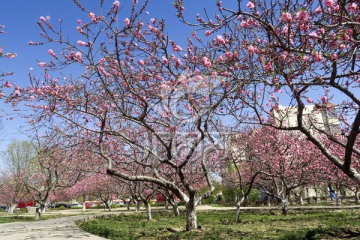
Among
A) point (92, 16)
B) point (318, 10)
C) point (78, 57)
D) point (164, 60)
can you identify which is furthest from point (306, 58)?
point (78, 57)

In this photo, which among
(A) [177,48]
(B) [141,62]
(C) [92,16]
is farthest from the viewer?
(B) [141,62]

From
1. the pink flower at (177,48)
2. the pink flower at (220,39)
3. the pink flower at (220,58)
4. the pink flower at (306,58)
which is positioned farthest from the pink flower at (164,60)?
the pink flower at (306,58)

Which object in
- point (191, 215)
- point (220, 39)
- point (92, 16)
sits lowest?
point (191, 215)

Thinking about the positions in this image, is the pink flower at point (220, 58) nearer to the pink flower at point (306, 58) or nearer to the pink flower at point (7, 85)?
the pink flower at point (306, 58)

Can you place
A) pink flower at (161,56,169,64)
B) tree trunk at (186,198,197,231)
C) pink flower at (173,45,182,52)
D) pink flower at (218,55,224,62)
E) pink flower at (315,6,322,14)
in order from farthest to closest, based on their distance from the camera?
1. tree trunk at (186,198,197,231)
2. pink flower at (161,56,169,64)
3. pink flower at (173,45,182,52)
4. pink flower at (218,55,224,62)
5. pink flower at (315,6,322,14)

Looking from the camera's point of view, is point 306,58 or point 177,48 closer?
point 306,58

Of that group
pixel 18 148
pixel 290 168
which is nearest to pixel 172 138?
pixel 290 168

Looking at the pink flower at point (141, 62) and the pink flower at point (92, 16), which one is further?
the pink flower at point (141, 62)

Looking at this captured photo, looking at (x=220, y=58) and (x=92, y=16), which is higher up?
(x=92, y=16)

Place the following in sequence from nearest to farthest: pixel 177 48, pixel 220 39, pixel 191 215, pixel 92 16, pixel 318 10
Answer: pixel 318 10 → pixel 220 39 → pixel 92 16 → pixel 177 48 → pixel 191 215

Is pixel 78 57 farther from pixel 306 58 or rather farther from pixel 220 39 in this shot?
pixel 306 58

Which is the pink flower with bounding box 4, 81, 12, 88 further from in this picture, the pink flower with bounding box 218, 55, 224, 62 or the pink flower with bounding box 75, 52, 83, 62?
the pink flower with bounding box 218, 55, 224, 62

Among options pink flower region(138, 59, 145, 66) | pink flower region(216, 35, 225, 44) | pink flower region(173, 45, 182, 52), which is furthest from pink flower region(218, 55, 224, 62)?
pink flower region(138, 59, 145, 66)

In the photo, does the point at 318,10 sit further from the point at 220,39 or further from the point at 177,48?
the point at 177,48
